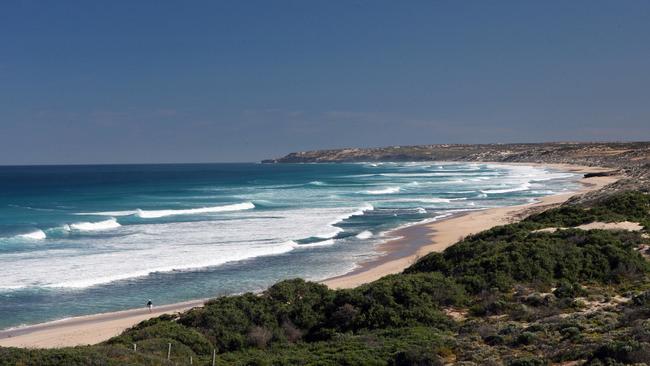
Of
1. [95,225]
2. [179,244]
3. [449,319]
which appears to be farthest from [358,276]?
[95,225]

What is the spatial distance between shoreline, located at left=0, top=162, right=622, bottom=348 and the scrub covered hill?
3180 millimetres

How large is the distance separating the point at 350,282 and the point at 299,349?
967 cm

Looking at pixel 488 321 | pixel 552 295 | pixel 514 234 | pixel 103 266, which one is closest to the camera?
pixel 488 321

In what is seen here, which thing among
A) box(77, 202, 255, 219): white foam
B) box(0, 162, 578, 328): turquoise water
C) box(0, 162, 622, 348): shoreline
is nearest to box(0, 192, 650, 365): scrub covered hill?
box(0, 162, 622, 348): shoreline

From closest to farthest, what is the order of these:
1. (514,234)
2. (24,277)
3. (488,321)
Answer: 1. (488,321)
2. (514,234)
3. (24,277)

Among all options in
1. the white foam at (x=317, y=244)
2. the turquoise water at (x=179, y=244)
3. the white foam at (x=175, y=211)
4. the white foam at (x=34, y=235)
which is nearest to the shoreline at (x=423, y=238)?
the turquoise water at (x=179, y=244)

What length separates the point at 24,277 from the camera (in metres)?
24.3

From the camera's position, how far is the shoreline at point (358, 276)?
16.2 meters

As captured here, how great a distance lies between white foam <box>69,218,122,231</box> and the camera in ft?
134

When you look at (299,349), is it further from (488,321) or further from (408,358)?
(488,321)

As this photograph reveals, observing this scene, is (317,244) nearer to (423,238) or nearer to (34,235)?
(423,238)

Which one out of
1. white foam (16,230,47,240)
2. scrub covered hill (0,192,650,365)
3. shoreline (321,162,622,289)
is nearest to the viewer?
scrub covered hill (0,192,650,365)

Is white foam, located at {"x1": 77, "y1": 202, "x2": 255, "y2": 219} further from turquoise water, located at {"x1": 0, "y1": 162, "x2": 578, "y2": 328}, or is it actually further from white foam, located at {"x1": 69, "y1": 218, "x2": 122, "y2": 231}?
white foam, located at {"x1": 69, "y1": 218, "x2": 122, "y2": 231}

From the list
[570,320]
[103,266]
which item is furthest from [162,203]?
[570,320]
